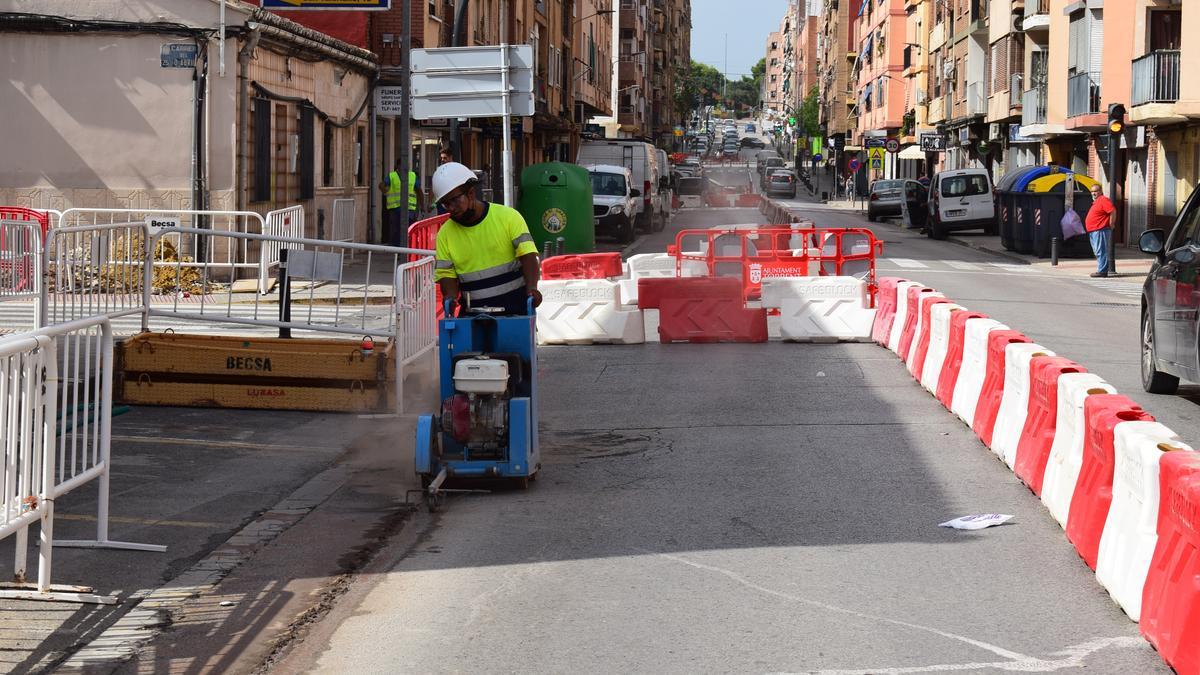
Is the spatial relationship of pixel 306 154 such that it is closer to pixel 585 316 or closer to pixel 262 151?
pixel 262 151

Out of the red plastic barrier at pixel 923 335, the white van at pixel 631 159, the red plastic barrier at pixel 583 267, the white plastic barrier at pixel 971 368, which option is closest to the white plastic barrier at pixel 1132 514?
the white plastic barrier at pixel 971 368

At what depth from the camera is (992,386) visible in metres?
10.3

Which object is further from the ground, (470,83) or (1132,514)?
(470,83)

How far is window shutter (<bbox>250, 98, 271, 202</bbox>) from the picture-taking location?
24953mm

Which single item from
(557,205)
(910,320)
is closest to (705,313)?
(910,320)

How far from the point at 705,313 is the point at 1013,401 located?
7.80 metres

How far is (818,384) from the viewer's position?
1360 centimetres

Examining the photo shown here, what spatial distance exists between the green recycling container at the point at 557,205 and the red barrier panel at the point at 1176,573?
25.6 meters

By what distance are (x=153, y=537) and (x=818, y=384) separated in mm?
7089

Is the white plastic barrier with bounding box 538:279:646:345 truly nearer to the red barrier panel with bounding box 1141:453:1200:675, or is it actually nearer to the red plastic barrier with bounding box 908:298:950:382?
the red plastic barrier with bounding box 908:298:950:382

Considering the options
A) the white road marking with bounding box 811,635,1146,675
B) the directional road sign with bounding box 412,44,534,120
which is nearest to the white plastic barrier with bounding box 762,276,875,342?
the directional road sign with bounding box 412,44,534,120

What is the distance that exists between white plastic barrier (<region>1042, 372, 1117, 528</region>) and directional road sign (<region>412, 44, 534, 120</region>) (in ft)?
33.4

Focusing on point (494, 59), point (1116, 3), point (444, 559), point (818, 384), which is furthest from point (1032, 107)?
point (444, 559)

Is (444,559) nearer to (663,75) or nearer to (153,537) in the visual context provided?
(153,537)
